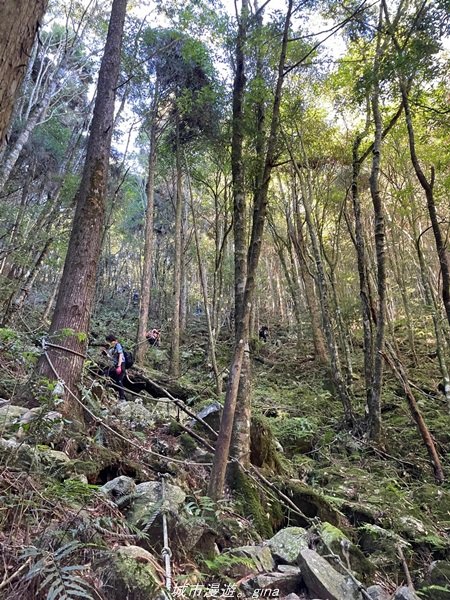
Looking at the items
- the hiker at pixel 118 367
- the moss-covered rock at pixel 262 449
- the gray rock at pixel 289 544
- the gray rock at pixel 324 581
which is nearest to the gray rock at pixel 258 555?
the gray rock at pixel 289 544

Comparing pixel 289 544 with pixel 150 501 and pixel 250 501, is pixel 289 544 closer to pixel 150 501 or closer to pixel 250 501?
pixel 250 501

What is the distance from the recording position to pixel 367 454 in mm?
6938

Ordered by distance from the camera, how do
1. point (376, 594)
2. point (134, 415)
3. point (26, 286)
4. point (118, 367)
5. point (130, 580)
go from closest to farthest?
1. point (130, 580)
2. point (376, 594)
3. point (134, 415)
4. point (118, 367)
5. point (26, 286)

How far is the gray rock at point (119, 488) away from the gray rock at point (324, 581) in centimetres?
135

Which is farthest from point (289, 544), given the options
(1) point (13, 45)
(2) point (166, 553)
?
(1) point (13, 45)

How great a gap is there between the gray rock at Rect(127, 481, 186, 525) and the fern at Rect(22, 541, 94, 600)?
737 millimetres

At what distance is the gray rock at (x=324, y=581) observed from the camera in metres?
2.45

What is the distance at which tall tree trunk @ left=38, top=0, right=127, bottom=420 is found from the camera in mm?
4418

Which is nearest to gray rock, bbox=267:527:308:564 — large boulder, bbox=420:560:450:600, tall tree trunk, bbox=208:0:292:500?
tall tree trunk, bbox=208:0:292:500

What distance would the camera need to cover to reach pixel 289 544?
10.1ft

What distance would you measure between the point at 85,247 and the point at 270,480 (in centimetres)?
361

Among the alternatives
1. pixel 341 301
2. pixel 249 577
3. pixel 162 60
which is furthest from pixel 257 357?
pixel 249 577

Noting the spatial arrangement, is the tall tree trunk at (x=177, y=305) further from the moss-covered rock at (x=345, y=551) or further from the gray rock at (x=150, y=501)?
the moss-covered rock at (x=345, y=551)

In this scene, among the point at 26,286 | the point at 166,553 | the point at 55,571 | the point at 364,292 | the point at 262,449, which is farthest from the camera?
the point at 26,286
